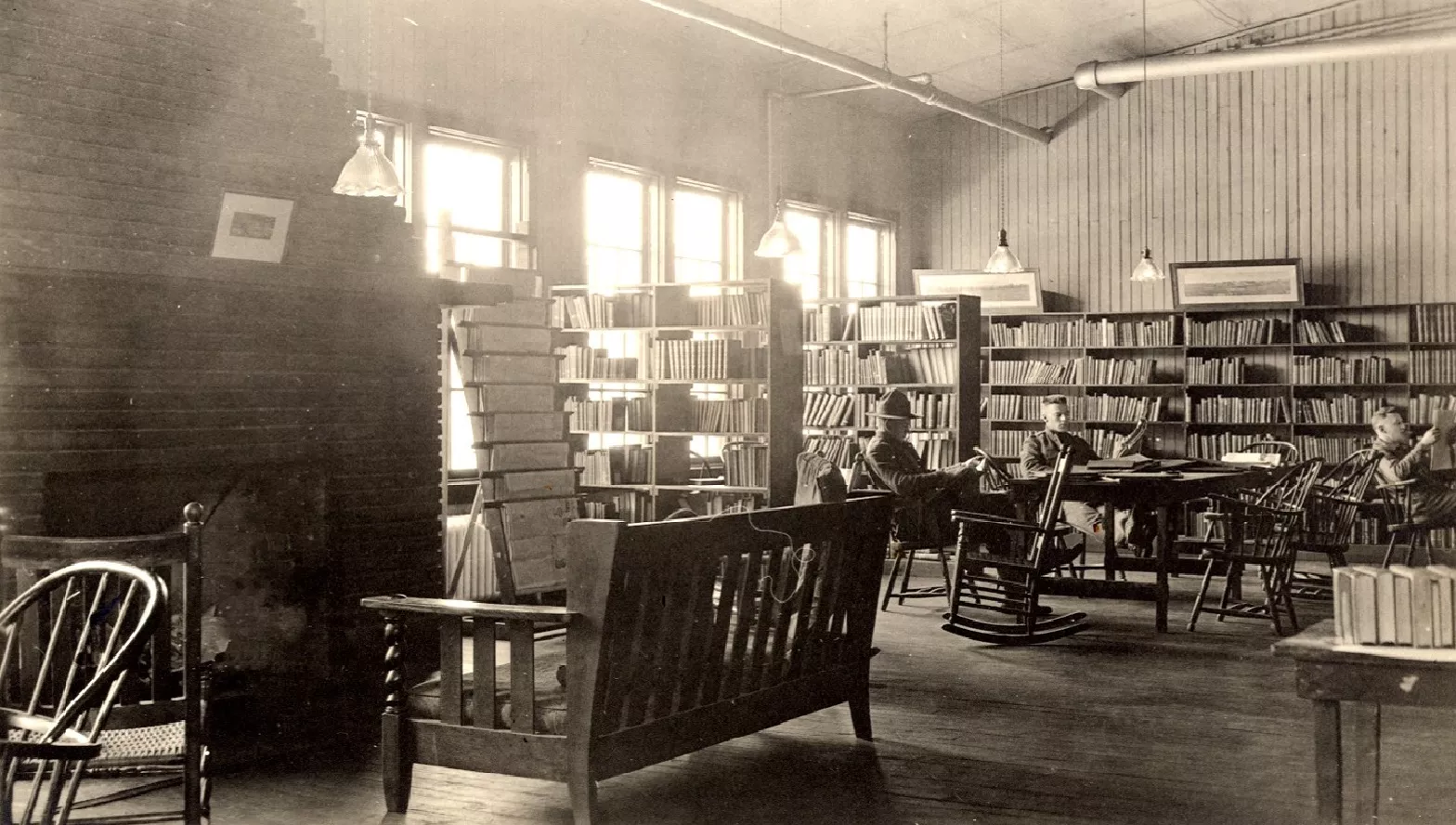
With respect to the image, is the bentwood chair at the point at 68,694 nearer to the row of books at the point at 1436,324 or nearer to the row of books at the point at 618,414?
the row of books at the point at 618,414

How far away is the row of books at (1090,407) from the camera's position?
40.7 ft

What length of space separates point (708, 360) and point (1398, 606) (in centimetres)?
611

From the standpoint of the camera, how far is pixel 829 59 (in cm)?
1009

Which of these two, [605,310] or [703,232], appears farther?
[703,232]

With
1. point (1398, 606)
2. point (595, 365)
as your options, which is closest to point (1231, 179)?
point (595, 365)

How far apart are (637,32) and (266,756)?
7.08m

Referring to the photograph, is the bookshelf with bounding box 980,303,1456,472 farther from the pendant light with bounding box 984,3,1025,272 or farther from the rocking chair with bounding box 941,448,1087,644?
the rocking chair with bounding box 941,448,1087,644

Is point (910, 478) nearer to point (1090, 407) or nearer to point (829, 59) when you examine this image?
point (829, 59)

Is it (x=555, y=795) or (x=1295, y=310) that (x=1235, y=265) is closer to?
(x=1295, y=310)

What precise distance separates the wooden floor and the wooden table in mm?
1289

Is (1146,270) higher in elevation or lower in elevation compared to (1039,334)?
higher

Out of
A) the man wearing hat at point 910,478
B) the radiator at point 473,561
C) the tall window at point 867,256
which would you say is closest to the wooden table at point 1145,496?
the man wearing hat at point 910,478

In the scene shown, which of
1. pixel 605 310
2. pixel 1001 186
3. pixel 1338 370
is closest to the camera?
pixel 605 310

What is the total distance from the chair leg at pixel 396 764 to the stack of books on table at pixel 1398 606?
103 inches
